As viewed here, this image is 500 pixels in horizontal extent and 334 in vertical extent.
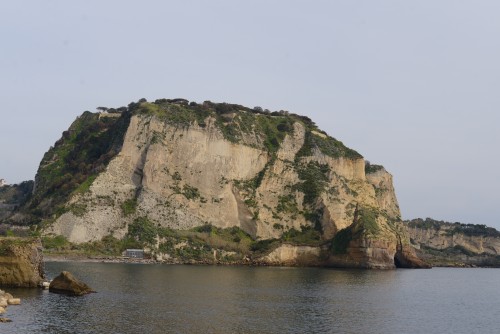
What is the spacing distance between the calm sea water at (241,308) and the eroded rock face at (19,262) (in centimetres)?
220

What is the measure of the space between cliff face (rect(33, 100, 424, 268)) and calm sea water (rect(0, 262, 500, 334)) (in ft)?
165

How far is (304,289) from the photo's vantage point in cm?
7362

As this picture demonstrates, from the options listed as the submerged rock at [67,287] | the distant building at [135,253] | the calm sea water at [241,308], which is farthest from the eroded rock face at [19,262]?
the distant building at [135,253]

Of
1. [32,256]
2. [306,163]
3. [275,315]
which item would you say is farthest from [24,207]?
[275,315]

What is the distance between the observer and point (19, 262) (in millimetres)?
58250

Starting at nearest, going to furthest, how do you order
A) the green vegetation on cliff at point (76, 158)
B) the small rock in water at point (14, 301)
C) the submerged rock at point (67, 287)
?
the small rock in water at point (14, 301)
the submerged rock at point (67, 287)
the green vegetation on cliff at point (76, 158)

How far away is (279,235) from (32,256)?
9188cm

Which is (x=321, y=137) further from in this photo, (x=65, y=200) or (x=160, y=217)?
(x=65, y=200)

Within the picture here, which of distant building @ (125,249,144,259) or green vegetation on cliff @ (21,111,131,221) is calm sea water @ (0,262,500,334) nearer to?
distant building @ (125,249,144,259)

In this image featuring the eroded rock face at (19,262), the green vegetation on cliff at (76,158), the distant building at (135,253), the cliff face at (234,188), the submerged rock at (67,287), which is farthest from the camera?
the green vegetation on cliff at (76,158)

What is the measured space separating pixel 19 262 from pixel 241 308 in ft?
79.3

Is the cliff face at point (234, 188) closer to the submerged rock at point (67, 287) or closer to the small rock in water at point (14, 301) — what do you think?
the submerged rock at point (67, 287)

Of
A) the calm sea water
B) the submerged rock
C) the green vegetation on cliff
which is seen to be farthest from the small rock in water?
the green vegetation on cliff

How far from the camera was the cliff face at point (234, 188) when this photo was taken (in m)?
132
